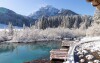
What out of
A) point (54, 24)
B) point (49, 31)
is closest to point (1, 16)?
point (54, 24)

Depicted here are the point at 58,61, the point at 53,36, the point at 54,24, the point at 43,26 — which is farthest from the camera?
the point at 54,24

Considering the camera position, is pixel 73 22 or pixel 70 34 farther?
pixel 73 22

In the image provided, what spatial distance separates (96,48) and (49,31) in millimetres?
52497

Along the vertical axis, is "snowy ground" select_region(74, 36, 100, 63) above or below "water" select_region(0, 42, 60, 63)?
above

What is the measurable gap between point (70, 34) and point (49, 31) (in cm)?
603

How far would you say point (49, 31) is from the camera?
60.3m

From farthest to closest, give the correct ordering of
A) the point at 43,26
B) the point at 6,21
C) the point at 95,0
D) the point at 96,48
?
the point at 6,21 < the point at 43,26 < the point at 96,48 < the point at 95,0

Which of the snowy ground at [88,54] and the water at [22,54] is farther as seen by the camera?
the water at [22,54]

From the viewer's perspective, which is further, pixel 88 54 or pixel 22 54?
pixel 22 54

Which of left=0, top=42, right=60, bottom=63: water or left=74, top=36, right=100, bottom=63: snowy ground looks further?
left=0, top=42, right=60, bottom=63: water

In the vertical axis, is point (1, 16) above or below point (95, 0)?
above

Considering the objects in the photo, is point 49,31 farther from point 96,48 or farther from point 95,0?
point 95,0

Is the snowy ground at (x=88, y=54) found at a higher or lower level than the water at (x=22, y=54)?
higher

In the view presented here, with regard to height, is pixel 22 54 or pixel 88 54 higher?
pixel 88 54
